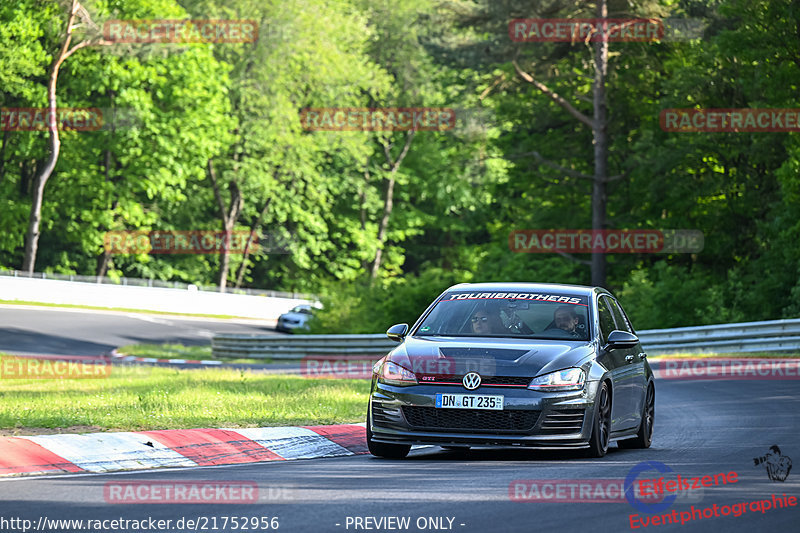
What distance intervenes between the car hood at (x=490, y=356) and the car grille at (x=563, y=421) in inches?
14.1

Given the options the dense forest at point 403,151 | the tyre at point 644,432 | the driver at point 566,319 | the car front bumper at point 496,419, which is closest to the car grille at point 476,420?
the car front bumper at point 496,419

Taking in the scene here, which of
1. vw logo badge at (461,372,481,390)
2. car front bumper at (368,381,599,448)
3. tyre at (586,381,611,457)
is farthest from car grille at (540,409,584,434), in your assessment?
vw logo badge at (461,372,481,390)

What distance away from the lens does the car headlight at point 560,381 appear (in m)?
10.3

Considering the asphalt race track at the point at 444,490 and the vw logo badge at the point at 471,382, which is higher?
the vw logo badge at the point at 471,382

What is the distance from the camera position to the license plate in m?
10.3

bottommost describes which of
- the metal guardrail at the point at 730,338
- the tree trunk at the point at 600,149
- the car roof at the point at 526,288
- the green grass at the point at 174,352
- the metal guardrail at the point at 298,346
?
the green grass at the point at 174,352

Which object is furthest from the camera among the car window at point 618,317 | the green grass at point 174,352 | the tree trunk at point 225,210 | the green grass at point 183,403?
the tree trunk at point 225,210

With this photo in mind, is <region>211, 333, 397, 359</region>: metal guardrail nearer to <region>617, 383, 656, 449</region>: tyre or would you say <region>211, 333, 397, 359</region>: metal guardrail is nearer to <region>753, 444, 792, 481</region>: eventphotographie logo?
<region>617, 383, 656, 449</region>: tyre

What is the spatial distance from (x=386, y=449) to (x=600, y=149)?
1222 inches

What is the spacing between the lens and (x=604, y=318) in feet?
39.7

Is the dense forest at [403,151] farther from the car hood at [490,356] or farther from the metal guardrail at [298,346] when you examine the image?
the car hood at [490,356]

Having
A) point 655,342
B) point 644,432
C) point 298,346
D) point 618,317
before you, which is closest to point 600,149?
point 655,342

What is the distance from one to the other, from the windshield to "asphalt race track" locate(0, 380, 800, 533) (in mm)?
1101

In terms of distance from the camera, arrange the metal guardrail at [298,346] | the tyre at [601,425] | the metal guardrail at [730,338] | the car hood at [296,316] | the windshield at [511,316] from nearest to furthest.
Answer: the tyre at [601,425] < the windshield at [511,316] < the metal guardrail at [730,338] < the metal guardrail at [298,346] < the car hood at [296,316]
